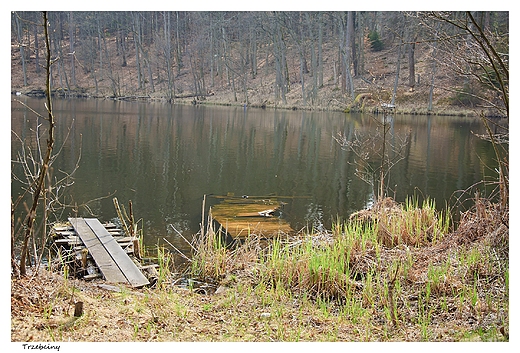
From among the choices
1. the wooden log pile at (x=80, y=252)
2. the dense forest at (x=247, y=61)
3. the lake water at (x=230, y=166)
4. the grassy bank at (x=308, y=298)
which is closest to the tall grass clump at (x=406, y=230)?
the grassy bank at (x=308, y=298)

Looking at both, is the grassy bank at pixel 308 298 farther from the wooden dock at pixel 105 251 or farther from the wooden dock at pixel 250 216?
the wooden dock at pixel 250 216

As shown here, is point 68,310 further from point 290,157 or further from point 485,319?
point 290,157

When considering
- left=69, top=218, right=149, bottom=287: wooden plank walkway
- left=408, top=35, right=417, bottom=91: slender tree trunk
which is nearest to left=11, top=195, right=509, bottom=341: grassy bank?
left=69, top=218, right=149, bottom=287: wooden plank walkway

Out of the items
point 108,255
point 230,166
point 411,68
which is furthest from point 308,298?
point 411,68

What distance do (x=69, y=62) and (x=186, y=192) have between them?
4949 cm

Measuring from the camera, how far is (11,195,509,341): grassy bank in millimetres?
4578

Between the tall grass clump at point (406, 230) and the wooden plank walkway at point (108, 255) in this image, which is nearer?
the wooden plank walkway at point (108, 255)

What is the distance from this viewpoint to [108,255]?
7.28 m

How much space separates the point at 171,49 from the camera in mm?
59156

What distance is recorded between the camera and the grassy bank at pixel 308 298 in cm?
458

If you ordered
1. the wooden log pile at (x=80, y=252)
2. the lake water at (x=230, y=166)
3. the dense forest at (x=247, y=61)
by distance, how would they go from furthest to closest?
1. the dense forest at (x=247, y=61)
2. the lake water at (x=230, y=166)
3. the wooden log pile at (x=80, y=252)

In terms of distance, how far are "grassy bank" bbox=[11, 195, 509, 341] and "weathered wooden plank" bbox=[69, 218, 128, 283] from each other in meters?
0.43

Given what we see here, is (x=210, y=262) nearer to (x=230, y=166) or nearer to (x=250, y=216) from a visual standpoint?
(x=250, y=216)

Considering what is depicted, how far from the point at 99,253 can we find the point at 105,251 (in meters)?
0.11
